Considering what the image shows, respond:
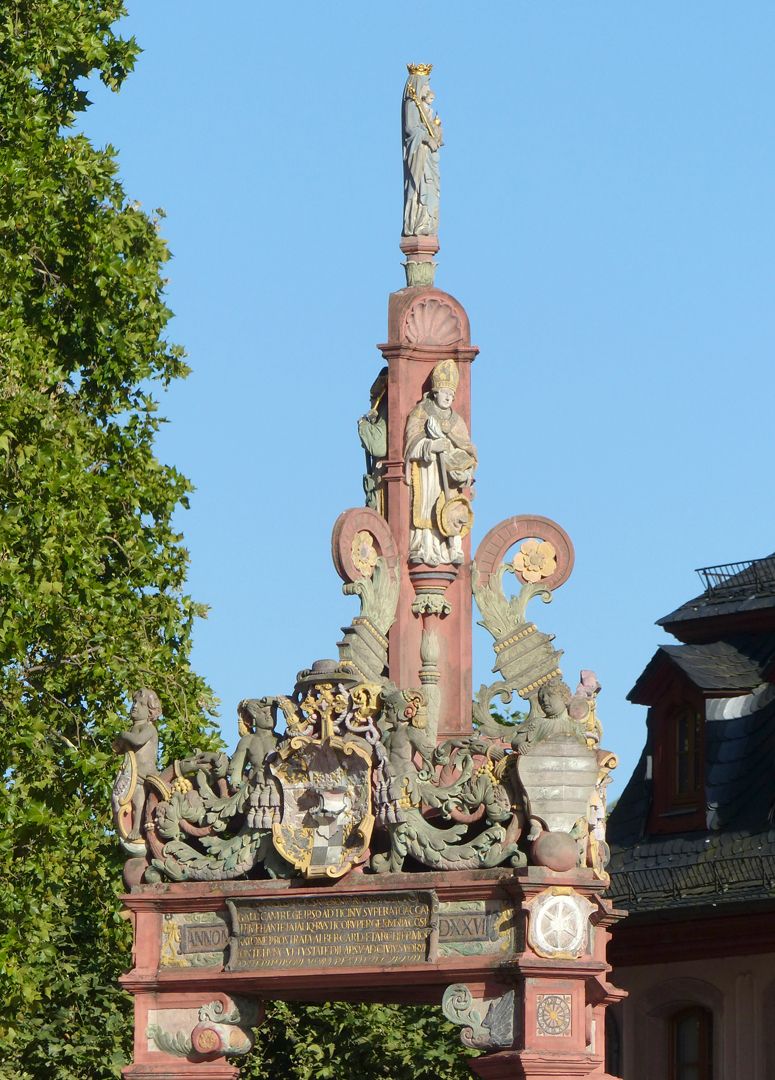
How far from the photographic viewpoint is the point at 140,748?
90.1ft

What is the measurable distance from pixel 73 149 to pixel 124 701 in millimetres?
6341

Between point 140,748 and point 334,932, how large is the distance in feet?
7.92

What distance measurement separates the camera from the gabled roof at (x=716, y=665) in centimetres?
3778

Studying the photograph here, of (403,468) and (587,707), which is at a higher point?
(403,468)

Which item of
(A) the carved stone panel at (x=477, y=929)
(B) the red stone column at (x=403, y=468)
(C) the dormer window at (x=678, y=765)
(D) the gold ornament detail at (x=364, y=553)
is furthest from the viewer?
(C) the dormer window at (x=678, y=765)

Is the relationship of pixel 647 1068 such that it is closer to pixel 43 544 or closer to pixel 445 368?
pixel 43 544

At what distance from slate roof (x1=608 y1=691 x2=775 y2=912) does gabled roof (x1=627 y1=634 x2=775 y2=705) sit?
254 millimetres

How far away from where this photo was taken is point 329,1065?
36156 millimetres

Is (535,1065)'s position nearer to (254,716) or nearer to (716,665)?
(254,716)

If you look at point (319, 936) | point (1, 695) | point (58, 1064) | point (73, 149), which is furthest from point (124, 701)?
point (319, 936)

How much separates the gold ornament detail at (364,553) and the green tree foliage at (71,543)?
624cm

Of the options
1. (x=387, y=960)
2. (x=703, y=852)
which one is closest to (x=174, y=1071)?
(x=387, y=960)

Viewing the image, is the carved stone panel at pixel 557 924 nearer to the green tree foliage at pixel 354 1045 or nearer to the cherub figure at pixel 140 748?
the cherub figure at pixel 140 748

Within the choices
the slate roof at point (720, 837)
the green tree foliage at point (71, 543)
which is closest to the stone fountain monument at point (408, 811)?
the green tree foliage at point (71, 543)
